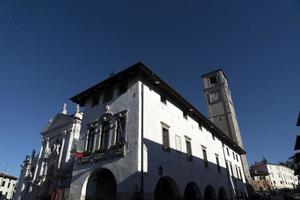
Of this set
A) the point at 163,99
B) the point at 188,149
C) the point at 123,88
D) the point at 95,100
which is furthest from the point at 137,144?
the point at 95,100

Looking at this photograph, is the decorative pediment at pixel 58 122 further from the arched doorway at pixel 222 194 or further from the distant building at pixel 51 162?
the arched doorway at pixel 222 194

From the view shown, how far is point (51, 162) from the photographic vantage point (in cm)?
2667

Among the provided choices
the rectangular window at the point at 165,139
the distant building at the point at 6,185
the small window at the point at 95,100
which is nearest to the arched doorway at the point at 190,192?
the rectangular window at the point at 165,139

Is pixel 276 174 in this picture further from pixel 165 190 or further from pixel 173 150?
pixel 173 150

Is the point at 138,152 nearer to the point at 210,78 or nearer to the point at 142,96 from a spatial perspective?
the point at 142,96

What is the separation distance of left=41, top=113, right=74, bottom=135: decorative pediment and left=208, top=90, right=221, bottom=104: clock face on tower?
106 ft

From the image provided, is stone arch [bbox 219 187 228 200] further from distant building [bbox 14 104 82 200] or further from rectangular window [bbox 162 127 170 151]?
distant building [bbox 14 104 82 200]

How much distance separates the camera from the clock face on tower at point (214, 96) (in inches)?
1820

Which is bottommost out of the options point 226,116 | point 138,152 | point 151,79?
point 138,152

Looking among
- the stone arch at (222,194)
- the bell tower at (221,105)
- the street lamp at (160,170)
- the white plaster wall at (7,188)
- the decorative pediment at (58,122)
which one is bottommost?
the stone arch at (222,194)

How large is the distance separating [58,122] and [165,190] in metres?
20.3

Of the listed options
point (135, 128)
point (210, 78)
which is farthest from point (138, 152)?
point (210, 78)

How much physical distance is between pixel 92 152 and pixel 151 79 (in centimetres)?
732

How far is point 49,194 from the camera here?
2225 cm
